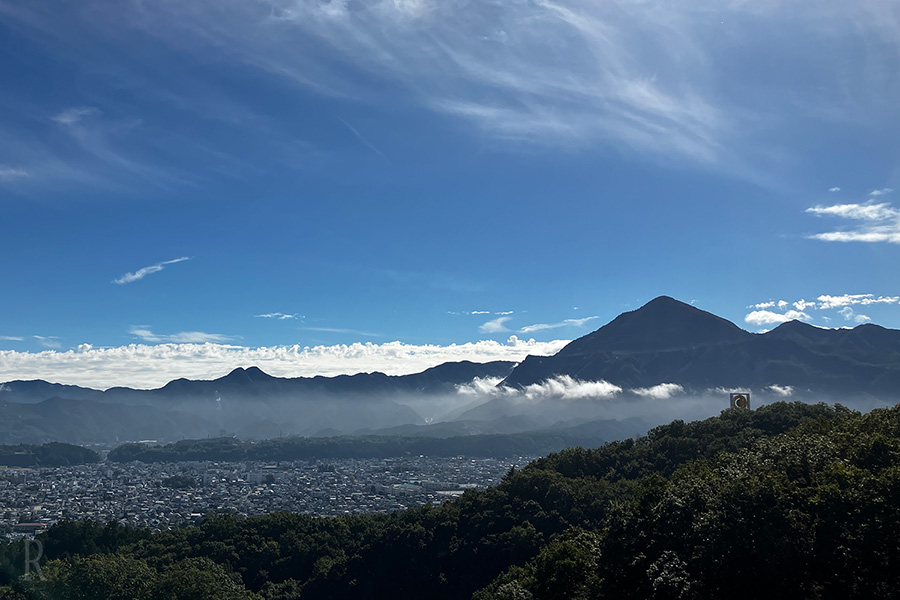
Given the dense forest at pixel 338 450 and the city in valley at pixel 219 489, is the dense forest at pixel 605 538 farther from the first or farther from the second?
the dense forest at pixel 338 450

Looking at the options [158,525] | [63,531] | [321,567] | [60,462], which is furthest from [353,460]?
[321,567]

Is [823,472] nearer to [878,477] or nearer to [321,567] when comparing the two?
[878,477]

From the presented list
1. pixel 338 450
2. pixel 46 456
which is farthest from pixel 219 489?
pixel 46 456

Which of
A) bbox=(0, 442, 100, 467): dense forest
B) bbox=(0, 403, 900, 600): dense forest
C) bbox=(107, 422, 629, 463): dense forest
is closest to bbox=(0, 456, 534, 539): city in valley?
bbox=(0, 442, 100, 467): dense forest

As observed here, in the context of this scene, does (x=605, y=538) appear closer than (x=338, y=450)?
Yes

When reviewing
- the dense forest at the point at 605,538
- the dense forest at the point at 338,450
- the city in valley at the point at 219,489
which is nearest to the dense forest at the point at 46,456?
the dense forest at the point at 338,450

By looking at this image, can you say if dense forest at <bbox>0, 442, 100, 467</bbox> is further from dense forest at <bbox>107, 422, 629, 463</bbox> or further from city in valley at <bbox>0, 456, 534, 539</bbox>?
city in valley at <bbox>0, 456, 534, 539</bbox>

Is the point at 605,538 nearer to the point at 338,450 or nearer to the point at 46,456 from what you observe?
the point at 338,450

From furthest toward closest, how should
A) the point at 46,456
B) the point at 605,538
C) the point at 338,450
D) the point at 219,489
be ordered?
the point at 338,450, the point at 46,456, the point at 219,489, the point at 605,538
